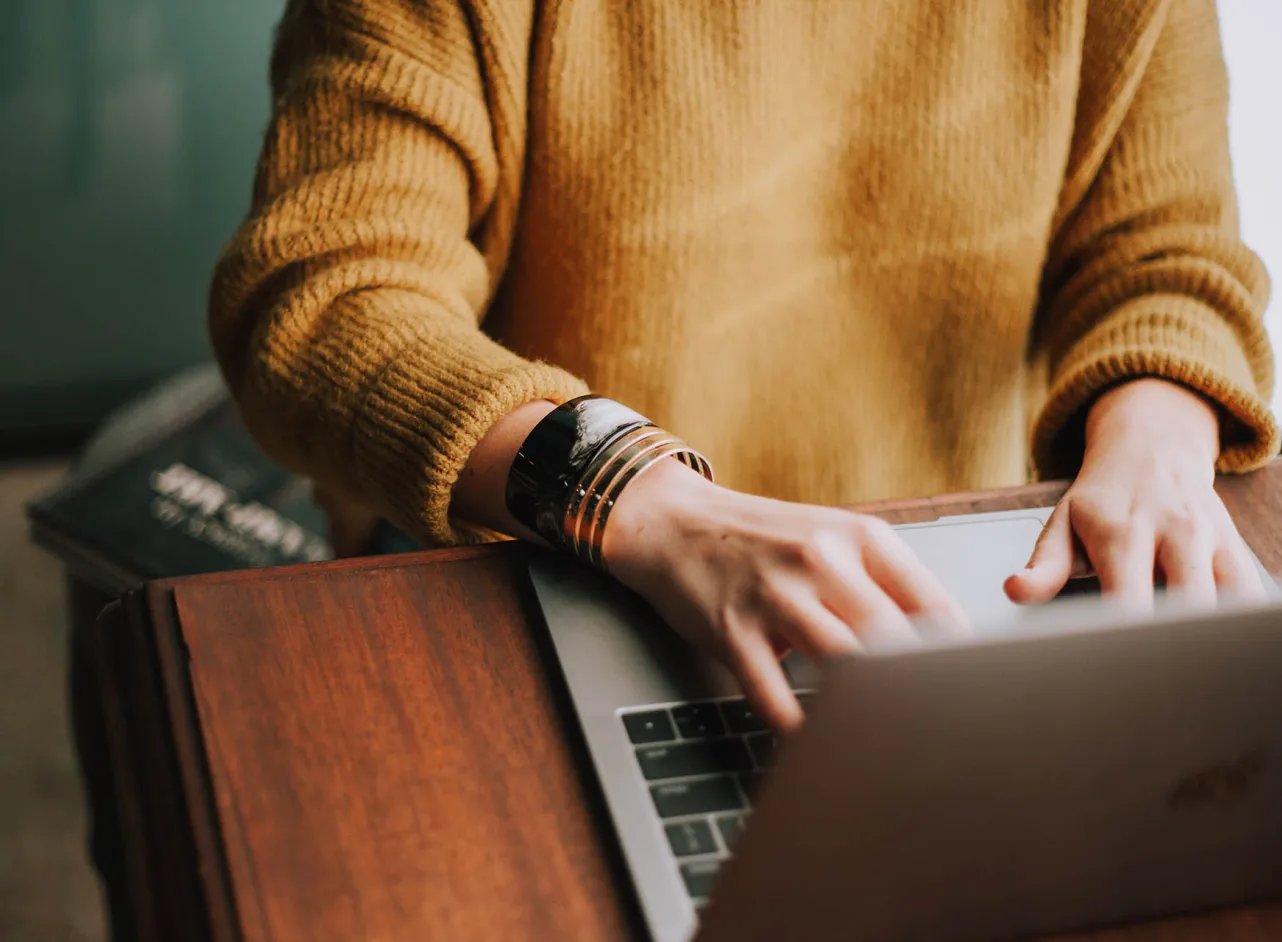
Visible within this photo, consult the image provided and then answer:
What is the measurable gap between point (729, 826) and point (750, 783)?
0.07ft

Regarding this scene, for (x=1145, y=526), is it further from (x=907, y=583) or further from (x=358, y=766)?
(x=358, y=766)

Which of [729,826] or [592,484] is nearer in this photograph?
[729,826]

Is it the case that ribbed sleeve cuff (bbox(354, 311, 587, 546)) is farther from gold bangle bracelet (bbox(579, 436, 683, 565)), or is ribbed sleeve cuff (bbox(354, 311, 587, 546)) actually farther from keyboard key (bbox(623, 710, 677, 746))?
keyboard key (bbox(623, 710, 677, 746))

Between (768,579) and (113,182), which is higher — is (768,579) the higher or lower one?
the higher one

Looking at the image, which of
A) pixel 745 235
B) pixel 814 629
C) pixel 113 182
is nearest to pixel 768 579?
pixel 814 629

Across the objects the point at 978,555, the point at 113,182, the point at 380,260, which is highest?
the point at 380,260

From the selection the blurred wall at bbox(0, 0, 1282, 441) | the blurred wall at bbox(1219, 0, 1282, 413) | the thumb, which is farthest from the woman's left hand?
the blurred wall at bbox(0, 0, 1282, 441)

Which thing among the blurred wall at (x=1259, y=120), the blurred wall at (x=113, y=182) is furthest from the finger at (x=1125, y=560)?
the blurred wall at (x=113, y=182)

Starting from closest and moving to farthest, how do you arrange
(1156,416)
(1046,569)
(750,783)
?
(750,783), (1046,569), (1156,416)

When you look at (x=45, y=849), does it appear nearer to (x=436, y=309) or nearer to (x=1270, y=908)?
(x=436, y=309)

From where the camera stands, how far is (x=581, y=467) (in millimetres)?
548

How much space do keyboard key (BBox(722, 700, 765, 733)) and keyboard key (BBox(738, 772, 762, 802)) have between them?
0.9 inches

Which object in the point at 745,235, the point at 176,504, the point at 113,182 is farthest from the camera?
the point at 113,182

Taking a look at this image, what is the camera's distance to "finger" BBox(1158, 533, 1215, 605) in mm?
541
